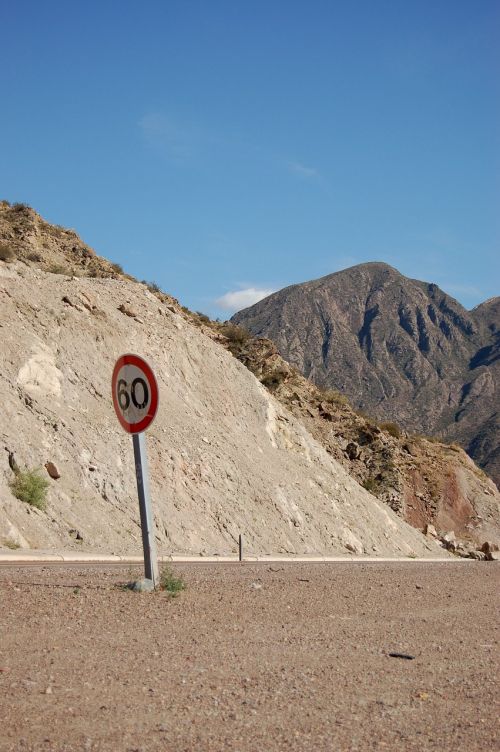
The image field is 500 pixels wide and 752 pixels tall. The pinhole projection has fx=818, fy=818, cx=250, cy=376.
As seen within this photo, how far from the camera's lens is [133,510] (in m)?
23.4

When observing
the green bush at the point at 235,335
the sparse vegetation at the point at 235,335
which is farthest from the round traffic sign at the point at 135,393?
the green bush at the point at 235,335

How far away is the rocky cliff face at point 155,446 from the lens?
22141 mm

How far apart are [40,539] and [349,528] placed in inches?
682

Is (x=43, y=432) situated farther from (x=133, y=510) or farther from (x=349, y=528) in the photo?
(x=349, y=528)

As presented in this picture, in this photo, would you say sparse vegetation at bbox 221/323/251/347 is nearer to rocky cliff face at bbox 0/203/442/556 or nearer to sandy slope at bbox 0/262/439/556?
rocky cliff face at bbox 0/203/442/556

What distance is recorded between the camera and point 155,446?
2728cm

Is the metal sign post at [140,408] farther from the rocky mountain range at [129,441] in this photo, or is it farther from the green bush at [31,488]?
the green bush at [31,488]

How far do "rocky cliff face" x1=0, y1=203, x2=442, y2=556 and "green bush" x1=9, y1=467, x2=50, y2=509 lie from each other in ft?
0.80

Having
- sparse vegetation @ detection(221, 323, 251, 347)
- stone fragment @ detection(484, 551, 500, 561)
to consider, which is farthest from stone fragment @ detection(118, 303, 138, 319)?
stone fragment @ detection(484, 551, 500, 561)

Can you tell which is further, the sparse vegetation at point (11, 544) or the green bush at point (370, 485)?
the green bush at point (370, 485)

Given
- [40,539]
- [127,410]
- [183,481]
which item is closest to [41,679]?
[127,410]

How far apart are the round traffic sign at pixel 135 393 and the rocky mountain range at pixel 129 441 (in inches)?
362

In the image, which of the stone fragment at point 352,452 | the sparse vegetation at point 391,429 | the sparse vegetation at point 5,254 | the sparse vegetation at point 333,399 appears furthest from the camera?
the sparse vegetation at point 391,429

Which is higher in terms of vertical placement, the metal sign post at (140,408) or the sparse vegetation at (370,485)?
the metal sign post at (140,408)
